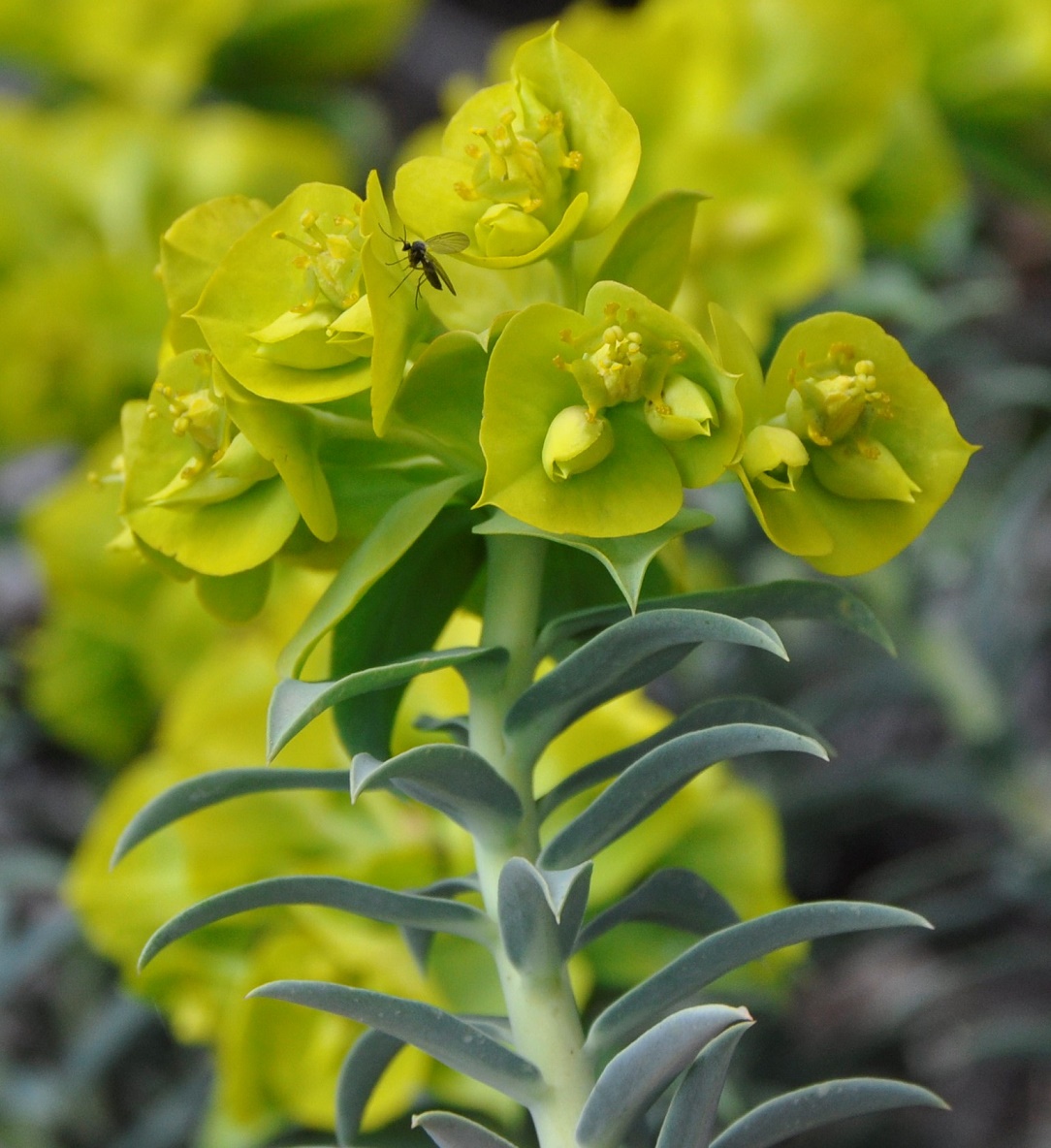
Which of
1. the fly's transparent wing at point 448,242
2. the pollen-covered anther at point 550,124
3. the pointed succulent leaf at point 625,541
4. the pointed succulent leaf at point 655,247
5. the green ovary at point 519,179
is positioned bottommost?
the pointed succulent leaf at point 625,541

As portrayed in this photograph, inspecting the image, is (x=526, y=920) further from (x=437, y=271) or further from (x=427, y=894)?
(x=437, y=271)

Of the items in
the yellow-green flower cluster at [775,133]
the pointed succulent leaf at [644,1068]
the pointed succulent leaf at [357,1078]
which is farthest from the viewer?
the yellow-green flower cluster at [775,133]

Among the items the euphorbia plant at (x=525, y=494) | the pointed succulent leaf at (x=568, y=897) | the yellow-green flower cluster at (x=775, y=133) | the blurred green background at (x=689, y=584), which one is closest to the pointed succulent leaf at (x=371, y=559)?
the euphorbia plant at (x=525, y=494)

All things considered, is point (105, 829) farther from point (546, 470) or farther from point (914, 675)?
point (914, 675)

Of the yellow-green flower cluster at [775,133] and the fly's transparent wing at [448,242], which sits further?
the yellow-green flower cluster at [775,133]

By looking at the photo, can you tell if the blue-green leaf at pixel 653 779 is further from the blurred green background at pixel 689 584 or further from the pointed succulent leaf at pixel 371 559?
the blurred green background at pixel 689 584

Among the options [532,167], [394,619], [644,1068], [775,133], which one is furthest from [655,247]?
[775,133]
